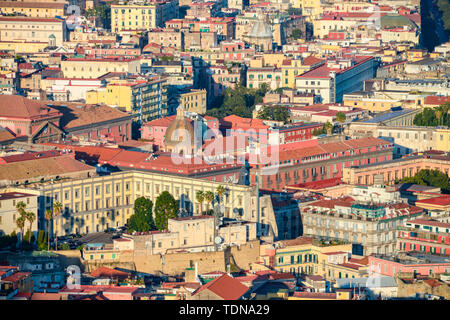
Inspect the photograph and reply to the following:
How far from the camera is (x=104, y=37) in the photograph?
14288 cm

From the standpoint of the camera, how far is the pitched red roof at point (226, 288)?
170 feet

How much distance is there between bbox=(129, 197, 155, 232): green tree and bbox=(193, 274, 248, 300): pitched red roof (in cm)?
1935

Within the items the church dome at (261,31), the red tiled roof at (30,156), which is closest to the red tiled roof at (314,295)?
the red tiled roof at (30,156)

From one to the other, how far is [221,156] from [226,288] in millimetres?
32707

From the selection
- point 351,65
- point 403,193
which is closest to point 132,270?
point 403,193

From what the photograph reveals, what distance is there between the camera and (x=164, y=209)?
72.8 metres

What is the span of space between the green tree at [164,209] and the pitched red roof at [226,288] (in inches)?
682

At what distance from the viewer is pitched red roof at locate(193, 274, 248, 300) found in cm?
5169

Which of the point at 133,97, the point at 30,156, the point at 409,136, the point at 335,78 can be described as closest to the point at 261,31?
the point at 335,78

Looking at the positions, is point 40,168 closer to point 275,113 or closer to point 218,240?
point 218,240

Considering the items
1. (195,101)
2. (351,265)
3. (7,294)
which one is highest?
(7,294)

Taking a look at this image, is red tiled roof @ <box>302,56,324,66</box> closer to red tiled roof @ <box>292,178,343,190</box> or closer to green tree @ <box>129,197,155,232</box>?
red tiled roof @ <box>292,178,343,190</box>

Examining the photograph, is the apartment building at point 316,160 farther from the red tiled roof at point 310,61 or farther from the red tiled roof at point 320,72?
the red tiled roof at point 310,61
